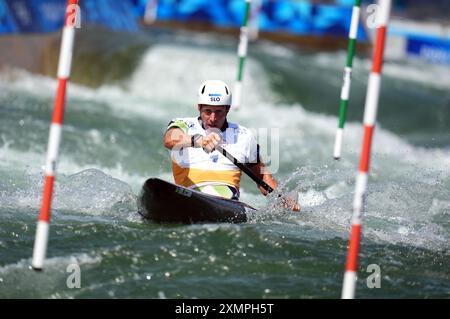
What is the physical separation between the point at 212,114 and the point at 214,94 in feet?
0.61

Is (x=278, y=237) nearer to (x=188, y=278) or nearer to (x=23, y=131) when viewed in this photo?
(x=188, y=278)

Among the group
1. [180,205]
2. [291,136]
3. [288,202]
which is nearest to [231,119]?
[291,136]

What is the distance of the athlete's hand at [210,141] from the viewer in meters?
7.58

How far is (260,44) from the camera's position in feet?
80.6

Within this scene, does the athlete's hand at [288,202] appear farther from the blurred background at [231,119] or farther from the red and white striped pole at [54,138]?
the red and white striped pole at [54,138]

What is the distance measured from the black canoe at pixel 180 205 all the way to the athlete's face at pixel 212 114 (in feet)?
2.05

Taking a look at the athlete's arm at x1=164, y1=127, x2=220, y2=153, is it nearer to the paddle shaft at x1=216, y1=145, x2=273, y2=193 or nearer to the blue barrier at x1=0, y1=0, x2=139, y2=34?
the paddle shaft at x1=216, y1=145, x2=273, y2=193

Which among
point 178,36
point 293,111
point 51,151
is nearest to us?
point 51,151

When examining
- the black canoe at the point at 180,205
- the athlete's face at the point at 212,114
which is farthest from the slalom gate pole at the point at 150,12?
the black canoe at the point at 180,205

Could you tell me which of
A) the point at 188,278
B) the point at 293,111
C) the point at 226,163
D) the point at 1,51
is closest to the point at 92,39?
the point at 1,51

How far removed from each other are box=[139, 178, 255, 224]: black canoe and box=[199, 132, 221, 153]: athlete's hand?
1.14 feet

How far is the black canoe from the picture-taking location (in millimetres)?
7504

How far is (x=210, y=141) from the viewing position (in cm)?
761
